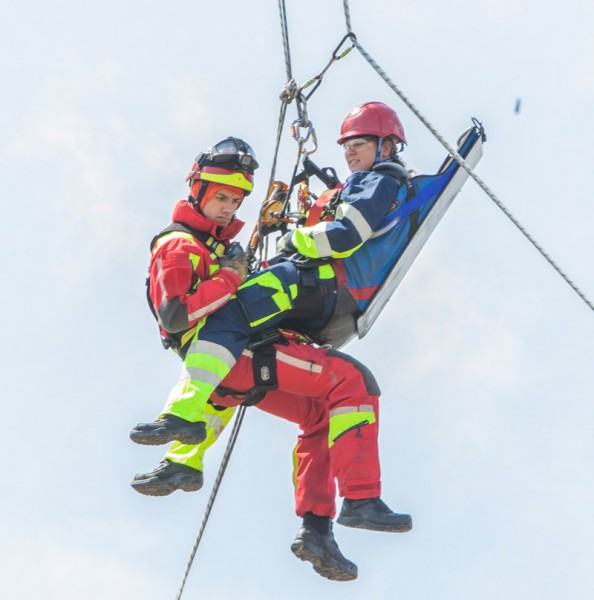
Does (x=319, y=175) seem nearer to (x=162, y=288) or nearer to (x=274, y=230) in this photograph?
(x=274, y=230)

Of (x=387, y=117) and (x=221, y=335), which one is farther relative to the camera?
(x=387, y=117)

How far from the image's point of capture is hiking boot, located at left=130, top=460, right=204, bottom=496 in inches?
389

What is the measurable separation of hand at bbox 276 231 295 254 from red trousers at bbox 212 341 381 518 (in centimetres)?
63

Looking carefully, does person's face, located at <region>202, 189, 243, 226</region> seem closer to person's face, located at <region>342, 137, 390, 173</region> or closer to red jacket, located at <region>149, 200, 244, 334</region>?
red jacket, located at <region>149, 200, 244, 334</region>

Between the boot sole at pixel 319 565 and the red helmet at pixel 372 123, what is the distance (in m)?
2.83

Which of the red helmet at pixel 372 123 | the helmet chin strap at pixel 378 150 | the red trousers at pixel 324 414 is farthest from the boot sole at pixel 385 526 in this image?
the red helmet at pixel 372 123

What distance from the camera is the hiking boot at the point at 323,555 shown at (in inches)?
395

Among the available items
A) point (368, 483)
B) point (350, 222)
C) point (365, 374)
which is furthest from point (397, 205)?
point (368, 483)

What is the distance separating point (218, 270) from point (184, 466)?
133cm

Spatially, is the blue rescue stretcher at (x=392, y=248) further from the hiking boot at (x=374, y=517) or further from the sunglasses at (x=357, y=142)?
the hiking boot at (x=374, y=517)

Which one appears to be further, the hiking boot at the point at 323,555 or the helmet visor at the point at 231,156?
the helmet visor at the point at 231,156


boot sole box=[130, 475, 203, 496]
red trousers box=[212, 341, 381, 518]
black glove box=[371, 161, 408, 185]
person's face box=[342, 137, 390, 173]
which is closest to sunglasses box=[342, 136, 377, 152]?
person's face box=[342, 137, 390, 173]

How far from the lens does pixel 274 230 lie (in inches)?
416

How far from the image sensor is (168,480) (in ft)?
32.6
